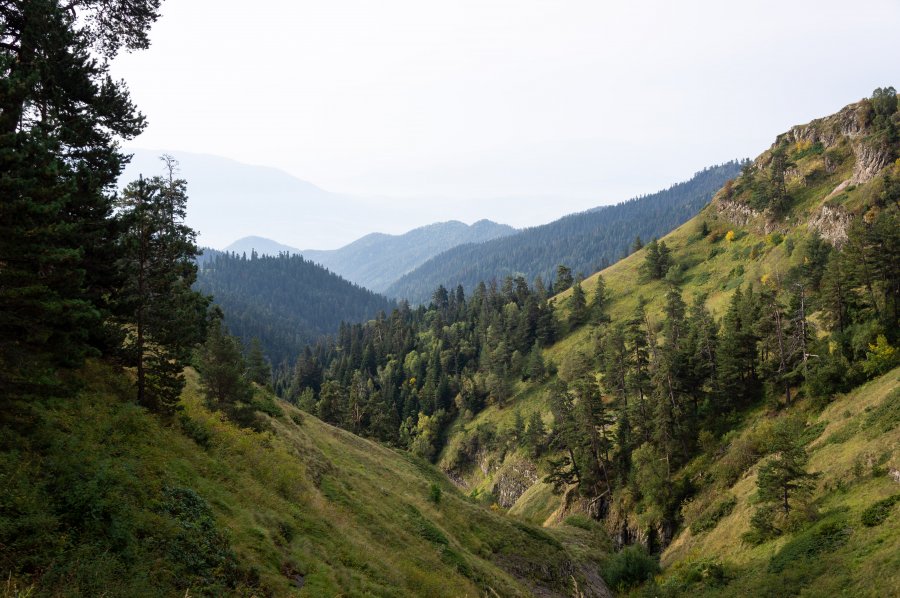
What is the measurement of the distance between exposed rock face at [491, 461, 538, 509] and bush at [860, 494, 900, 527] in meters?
56.7

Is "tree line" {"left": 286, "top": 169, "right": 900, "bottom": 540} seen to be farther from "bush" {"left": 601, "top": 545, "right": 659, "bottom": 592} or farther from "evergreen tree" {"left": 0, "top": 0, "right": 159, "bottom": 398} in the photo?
"evergreen tree" {"left": 0, "top": 0, "right": 159, "bottom": 398}

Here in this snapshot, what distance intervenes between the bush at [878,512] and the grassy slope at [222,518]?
17.6 meters

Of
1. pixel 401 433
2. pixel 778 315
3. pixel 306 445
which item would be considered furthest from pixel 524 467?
pixel 306 445

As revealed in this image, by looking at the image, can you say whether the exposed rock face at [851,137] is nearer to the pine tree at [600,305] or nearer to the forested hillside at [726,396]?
the forested hillside at [726,396]

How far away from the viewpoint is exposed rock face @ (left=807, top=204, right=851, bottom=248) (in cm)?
7069

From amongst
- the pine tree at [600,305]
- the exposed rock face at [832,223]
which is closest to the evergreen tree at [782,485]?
the exposed rock face at [832,223]

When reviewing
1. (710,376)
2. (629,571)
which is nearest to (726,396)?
(710,376)

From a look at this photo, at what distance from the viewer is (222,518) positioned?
1639 centimetres

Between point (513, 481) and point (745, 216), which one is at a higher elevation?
point (745, 216)

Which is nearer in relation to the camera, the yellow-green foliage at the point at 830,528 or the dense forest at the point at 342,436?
the dense forest at the point at 342,436

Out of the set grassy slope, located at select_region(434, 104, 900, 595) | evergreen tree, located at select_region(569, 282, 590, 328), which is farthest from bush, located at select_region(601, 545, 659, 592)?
evergreen tree, located at select_region(569, 282, 590, 328)

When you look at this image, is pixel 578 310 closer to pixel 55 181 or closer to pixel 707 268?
pixel 707 268

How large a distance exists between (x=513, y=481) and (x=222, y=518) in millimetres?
73963

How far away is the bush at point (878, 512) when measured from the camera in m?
26.0
